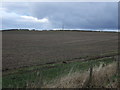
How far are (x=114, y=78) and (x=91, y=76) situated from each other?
1836mm

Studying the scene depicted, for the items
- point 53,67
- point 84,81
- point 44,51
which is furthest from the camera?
point 44,51

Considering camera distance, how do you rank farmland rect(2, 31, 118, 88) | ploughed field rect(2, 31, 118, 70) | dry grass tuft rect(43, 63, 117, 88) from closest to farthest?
dry grass tuft rect(43, 63, 117, 88), farmland rect(2, 31, 118, 88), ploughed field rect(2, 31, 118, 70)

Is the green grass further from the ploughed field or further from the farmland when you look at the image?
the ploughed field

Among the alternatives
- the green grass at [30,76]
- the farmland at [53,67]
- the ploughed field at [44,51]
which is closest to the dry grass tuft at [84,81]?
the farmland at [53,67]

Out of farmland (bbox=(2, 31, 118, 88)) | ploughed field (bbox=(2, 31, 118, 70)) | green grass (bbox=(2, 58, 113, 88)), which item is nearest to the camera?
farmland (bbox=(2, 31, 118, 88))

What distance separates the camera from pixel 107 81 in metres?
10.8

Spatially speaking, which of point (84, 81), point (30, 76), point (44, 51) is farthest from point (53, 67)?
point (44, 51)

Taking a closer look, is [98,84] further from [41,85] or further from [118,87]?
[41,85]

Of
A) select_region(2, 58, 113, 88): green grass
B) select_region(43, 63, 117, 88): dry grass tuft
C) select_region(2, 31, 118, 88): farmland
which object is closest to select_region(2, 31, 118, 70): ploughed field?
select_region(2, 31, 118, 88): farmland

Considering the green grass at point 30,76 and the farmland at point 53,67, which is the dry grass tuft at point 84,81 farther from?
the green grass at point 30,76

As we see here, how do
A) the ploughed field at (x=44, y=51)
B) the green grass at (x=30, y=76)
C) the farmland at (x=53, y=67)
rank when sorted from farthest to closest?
the ploughed field at (x=44, y=51) → the green grass at (x=30, y=76) → the farmland at (x=53, y=67)

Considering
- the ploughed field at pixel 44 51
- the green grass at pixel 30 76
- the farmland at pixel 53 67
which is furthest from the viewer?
the ploughed field at pixel 44 51

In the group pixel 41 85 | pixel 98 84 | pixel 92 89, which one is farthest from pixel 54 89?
pixel 98 84

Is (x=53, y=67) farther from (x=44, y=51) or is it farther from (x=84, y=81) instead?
(x=44, y=51)
